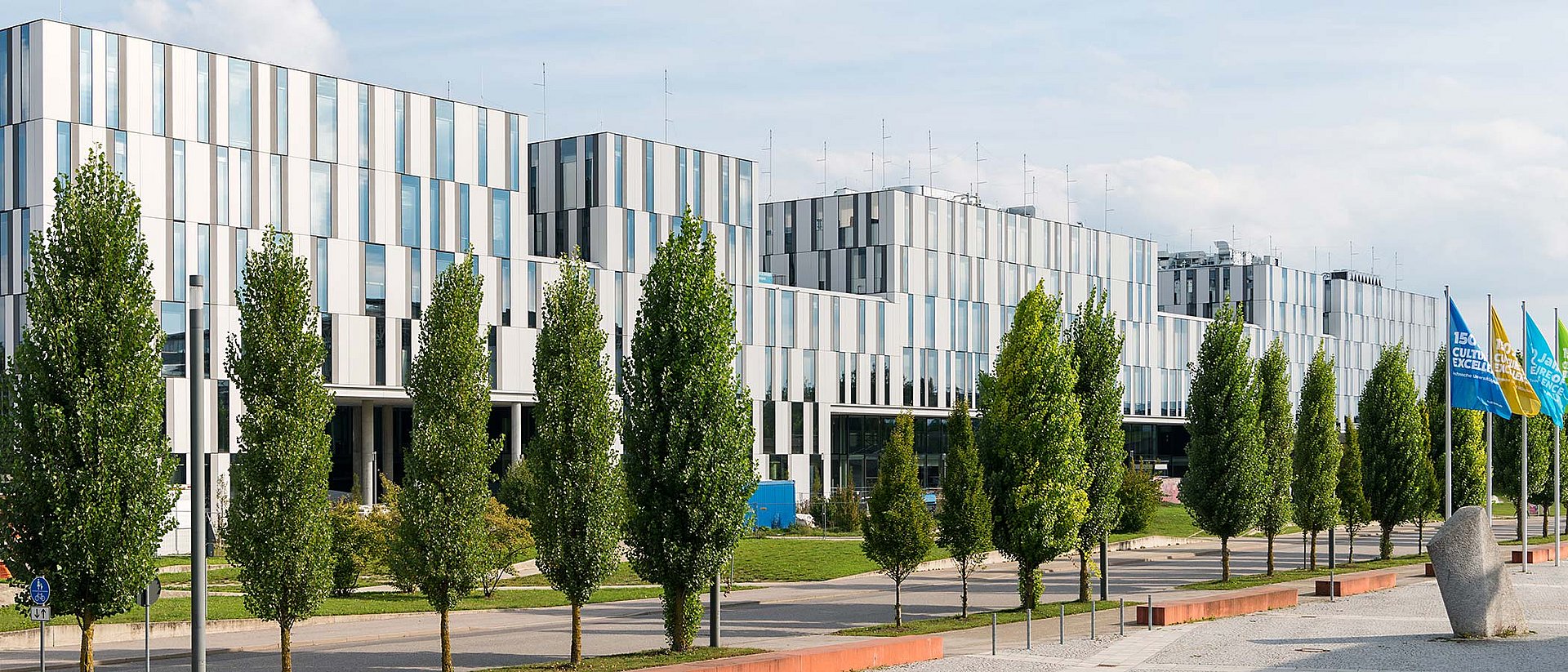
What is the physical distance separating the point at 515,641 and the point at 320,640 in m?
3.75

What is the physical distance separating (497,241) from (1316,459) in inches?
1285

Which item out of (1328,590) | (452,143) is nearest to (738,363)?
(452,143)

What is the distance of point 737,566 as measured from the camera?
48656 mm

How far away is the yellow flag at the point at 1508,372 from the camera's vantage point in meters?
43.3

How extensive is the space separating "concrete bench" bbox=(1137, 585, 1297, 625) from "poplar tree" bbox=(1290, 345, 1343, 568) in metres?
9.28

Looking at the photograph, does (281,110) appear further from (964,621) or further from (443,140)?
(964,621)

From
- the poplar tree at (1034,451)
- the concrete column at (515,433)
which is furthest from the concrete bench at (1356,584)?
the concrete column at (515,433)

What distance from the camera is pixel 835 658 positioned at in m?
24.9

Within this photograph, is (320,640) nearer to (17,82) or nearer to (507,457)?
(17,82)

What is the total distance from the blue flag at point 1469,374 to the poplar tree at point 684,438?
81.1 ft

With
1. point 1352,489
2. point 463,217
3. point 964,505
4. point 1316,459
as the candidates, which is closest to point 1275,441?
point 1316,459

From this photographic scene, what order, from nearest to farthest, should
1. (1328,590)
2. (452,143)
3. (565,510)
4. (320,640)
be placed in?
(565,510) → (320,640) → (1328,590) → (452,143)

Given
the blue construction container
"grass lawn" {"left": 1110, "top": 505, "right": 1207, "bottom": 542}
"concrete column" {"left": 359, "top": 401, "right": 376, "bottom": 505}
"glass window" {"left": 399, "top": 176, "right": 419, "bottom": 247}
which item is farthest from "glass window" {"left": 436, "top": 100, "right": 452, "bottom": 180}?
"grass lawn" {"left": 1110, "top": 505, "right": 1207, "bottom": 542}

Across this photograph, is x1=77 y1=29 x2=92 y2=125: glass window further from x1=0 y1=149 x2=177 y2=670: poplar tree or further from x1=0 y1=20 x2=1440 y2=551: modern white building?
x1=0 y1=149 x2=177 y2=670: poplar tree
